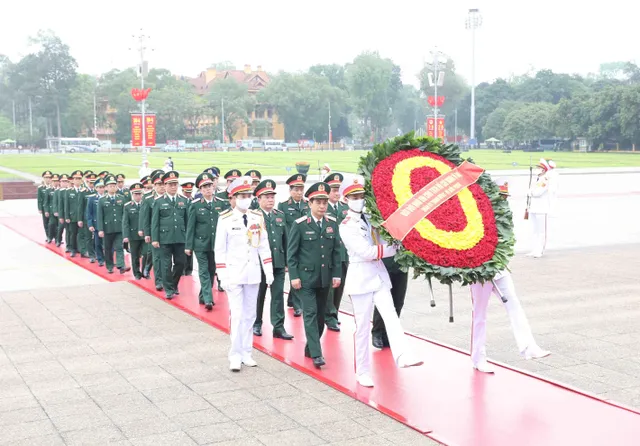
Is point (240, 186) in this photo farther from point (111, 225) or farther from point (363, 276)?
point (111, 225)

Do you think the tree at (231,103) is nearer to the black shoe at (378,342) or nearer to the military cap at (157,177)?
the military cap at (157,177)

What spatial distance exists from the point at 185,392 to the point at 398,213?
90.9 inches

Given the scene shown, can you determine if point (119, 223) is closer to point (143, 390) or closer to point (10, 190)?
point (143, 390)

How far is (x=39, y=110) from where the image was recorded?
10412 cm

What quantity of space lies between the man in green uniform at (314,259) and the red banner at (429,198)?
1174mm

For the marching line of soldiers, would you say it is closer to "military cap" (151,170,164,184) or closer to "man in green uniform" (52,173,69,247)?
"military cap" (151,170,164,184)

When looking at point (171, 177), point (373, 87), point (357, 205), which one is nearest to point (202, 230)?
point (171, 177)

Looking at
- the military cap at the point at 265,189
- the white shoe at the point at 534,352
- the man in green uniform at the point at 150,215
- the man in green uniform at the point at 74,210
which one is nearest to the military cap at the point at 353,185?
the military cap at the point at 265,189

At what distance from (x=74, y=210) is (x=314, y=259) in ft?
29.1

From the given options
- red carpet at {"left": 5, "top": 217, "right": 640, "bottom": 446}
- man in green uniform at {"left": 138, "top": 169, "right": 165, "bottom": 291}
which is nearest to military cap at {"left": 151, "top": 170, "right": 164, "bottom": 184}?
man in green uniform at {"left": 138, "top": 169, "right": 165, "bottom": 291}

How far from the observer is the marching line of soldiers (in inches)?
262

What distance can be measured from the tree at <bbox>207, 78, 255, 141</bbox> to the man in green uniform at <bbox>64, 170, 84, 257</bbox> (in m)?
85.5

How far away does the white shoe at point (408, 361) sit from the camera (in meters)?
6.37

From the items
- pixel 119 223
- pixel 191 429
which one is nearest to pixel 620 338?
pixel 191 429
